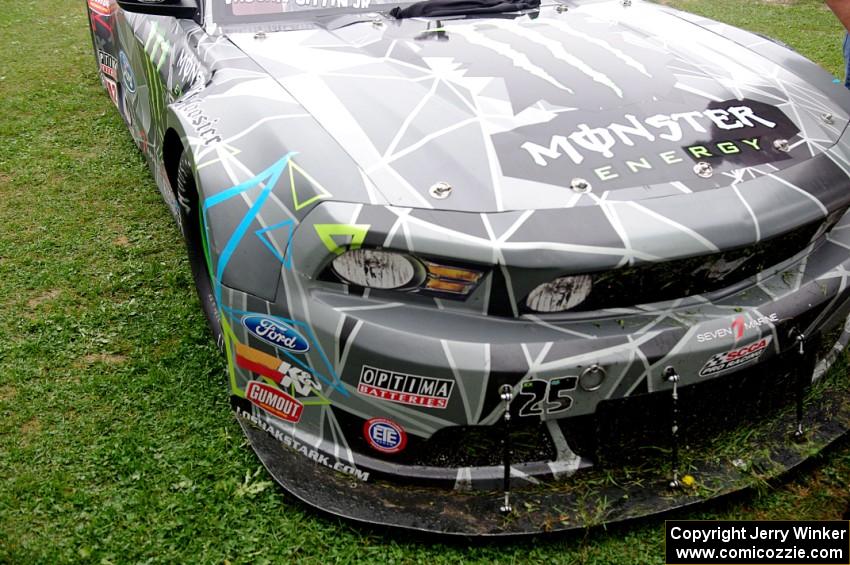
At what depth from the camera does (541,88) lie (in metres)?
2.38

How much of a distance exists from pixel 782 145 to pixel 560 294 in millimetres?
848

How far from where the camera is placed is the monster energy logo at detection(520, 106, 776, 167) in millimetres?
2119

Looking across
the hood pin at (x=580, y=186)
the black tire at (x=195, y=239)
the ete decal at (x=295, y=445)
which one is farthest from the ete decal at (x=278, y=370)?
the hood pin at (x=580, y=186)

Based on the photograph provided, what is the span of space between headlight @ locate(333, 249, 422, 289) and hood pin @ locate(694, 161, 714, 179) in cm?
80

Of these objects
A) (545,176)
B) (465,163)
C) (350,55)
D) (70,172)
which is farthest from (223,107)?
(70,172)

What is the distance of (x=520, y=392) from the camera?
6.25ft

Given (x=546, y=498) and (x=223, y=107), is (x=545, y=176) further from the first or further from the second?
(x=223, y=107)

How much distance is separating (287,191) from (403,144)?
0.33 metres

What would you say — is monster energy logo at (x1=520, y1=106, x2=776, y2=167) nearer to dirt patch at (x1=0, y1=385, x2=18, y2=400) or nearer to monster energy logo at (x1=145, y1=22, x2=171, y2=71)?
monster energy logo at (x1=145, y1=22, x2=171, y2=71)

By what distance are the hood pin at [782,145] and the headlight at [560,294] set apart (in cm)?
75

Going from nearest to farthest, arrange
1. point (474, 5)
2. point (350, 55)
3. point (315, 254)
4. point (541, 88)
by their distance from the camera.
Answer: point (315, 254), point (541, 88), point (350, 55), point (474, 5)

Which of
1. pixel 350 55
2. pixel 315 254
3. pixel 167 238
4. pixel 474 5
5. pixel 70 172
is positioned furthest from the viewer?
pixel 70 172

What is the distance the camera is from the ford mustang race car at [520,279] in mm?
1914

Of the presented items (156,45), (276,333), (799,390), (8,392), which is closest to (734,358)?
(799,390)
